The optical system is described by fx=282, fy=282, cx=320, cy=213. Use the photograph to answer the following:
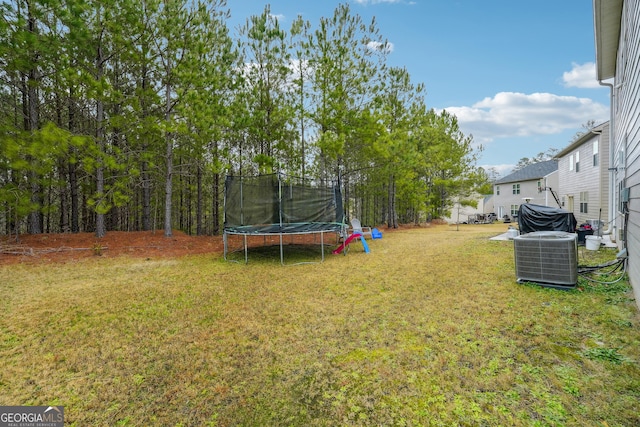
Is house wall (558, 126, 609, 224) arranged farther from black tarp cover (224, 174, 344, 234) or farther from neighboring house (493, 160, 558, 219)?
black tarp cover (224, 174, 344, 234)

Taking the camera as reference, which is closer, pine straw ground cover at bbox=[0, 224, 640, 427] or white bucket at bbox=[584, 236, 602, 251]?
pine straw ground cover at bbox=[0, 224, 640, 427]

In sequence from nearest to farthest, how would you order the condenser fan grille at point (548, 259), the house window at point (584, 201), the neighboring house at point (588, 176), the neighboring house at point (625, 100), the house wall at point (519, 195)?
the neighboring house at point (625, 100) → the condenser fan grille at point (548, 259) → the neighboring house at point (588, 176) → the house window at point (584, 201) → the house wall at point (519, 195)

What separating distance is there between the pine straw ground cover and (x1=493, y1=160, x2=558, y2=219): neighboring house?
907 inches

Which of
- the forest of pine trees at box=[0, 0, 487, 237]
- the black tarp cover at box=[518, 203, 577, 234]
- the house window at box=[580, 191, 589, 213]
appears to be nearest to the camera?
the forest of pine trees at box=[0, 0, 487, 237]

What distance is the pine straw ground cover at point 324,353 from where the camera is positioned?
2029 mm

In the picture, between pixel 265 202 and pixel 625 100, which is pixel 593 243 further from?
pixel 265 202

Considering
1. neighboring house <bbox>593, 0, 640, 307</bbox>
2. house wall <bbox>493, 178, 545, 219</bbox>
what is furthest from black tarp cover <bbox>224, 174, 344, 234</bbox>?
house wall <bbox>493, 178, 545, 219</bbox>

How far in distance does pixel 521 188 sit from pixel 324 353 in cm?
2977

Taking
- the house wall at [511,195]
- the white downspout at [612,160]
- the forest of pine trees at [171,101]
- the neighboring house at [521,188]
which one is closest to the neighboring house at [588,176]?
the white downspout at [612,160]

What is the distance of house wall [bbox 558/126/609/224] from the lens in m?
10.1

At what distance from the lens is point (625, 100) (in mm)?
5473

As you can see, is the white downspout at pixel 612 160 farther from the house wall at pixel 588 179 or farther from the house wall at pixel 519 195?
the house wall at pixel 519 195

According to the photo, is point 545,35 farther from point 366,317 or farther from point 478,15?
point 366,317

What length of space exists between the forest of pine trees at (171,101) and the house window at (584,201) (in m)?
7.26
